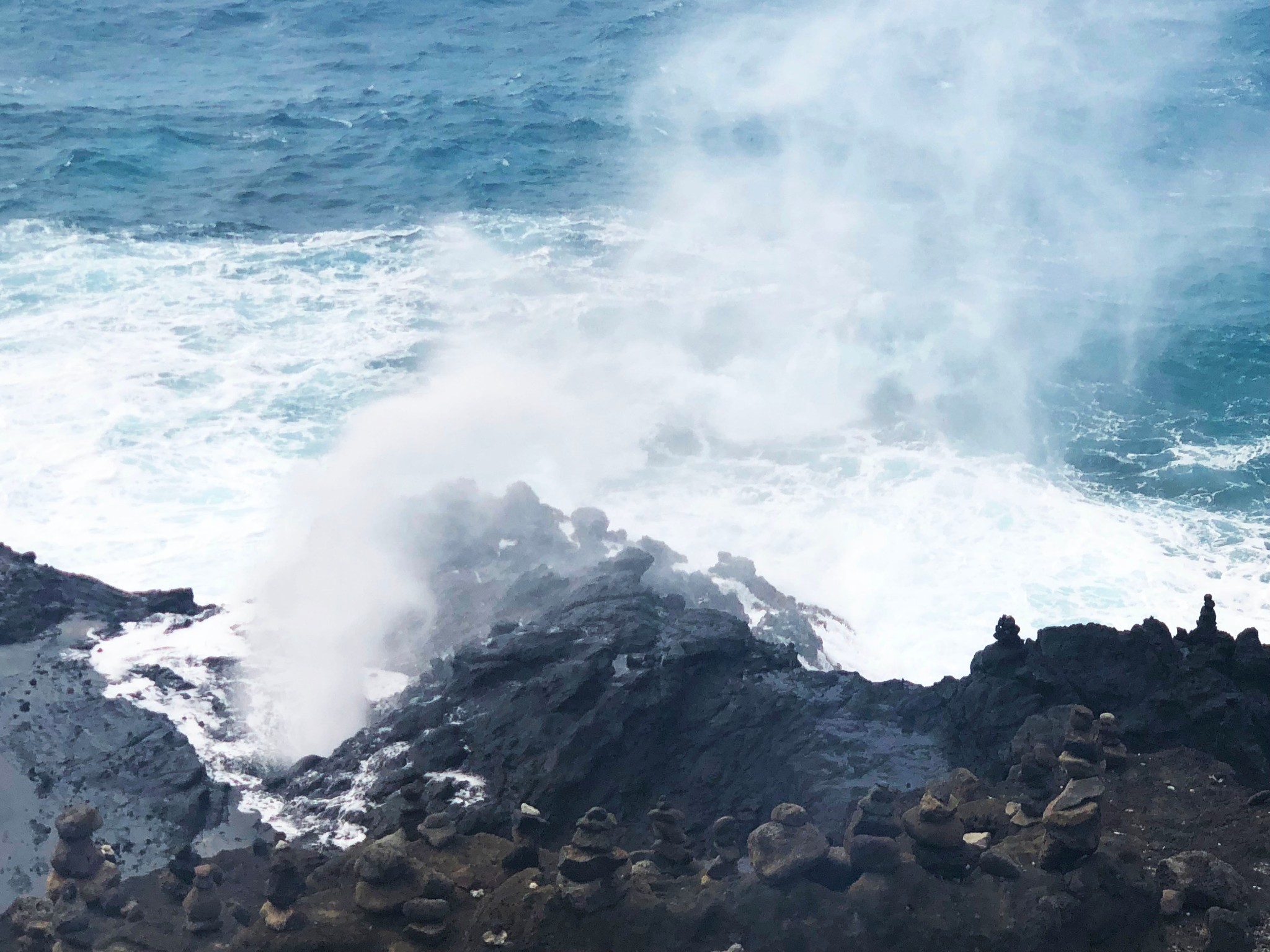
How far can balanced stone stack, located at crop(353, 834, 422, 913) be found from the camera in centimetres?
1400

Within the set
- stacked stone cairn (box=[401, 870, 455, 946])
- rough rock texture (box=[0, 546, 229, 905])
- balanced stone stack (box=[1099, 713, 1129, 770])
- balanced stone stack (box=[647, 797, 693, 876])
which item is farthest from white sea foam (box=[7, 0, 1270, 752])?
balanced stone stack (box=[1099, 713, 1129, 770])

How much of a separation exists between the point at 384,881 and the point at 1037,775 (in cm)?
868

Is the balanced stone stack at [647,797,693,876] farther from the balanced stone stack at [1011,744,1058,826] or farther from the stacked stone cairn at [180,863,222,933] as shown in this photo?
the stacked stone cairn at [180,863,222,933]

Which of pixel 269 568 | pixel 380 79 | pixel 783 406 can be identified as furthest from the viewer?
pixel 380 79

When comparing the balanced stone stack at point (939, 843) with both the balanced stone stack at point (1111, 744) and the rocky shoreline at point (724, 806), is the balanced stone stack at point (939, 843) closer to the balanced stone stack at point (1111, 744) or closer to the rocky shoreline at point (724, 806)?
the rocky shoreline at point (724, 806)

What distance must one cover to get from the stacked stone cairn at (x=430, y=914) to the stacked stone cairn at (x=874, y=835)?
474 centimetres

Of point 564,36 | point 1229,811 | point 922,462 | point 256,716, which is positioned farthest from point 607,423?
point 564,36

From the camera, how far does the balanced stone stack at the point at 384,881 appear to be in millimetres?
14000

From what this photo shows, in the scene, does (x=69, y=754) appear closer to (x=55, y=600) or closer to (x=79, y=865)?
(x=79, y=865)

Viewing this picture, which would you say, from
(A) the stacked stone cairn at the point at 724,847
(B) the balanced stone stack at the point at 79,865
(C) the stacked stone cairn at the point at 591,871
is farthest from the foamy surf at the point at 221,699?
(A) the stacked stone cairn at the point at 724,847

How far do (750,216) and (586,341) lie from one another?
1243 cm

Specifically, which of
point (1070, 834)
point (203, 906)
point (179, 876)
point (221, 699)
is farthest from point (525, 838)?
point (221, 699)

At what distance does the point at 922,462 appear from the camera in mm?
33000

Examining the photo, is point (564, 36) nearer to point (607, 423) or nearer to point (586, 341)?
point (586, 341)
